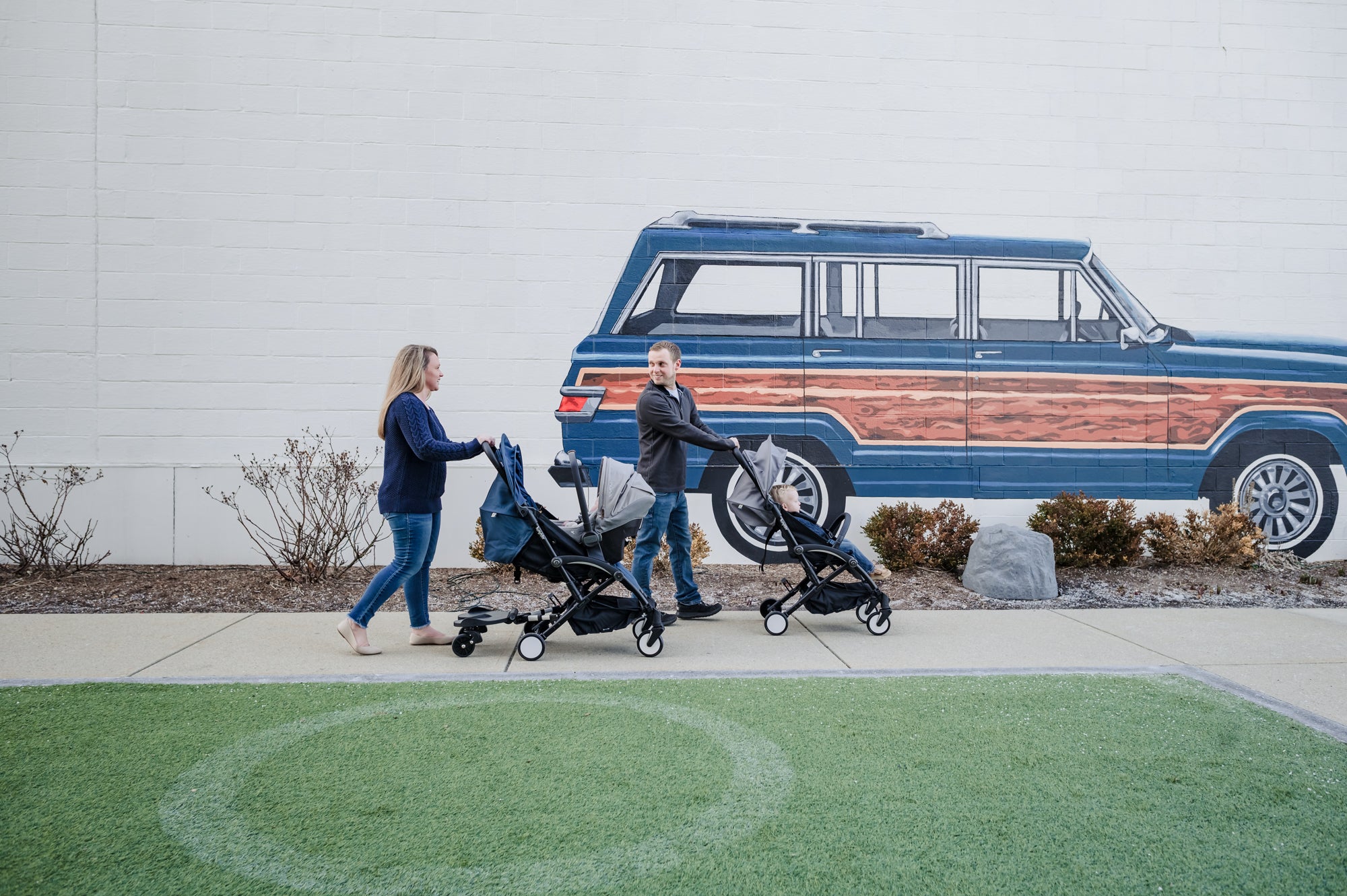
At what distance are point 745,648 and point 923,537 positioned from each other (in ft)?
10.1

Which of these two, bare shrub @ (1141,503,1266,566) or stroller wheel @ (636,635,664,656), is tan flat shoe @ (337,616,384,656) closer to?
stroller wheel @ (636,635,664,656)

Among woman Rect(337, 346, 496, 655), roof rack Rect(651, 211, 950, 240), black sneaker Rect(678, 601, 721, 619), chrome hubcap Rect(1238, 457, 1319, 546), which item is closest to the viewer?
woman Rect(337, 346, 496, 655)

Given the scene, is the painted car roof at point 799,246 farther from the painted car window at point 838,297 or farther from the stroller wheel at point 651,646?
the stroller wheel at point 651,646

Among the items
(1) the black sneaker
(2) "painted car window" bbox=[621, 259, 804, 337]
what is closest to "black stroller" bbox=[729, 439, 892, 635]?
(1) the black sneaker

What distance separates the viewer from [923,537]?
7.70 m

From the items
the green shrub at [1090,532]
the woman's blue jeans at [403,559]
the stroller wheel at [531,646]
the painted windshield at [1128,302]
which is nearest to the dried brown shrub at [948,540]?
the green shrub at [1090,532]

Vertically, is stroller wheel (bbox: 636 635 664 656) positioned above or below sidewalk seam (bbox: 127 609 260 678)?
above

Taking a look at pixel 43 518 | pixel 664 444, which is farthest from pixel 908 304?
pixel 43 518

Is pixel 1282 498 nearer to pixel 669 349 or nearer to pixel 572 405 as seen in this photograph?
pixel 669 349

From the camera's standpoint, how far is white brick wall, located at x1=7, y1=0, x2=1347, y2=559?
25.7ft

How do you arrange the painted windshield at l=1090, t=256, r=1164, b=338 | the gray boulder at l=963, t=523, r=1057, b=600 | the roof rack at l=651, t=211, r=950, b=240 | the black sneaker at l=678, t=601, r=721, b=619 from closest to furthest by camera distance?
the black sneaker at l=678, t=601, r=721, b=619, the gray boulder at l=963, t=523, r=1057, b=600, the roof rack at l=651, t=211, r=950, b=240, the painted windshield at l=1090, t=256, r=1164, b=338

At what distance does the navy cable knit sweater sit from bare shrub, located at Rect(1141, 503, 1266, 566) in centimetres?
640

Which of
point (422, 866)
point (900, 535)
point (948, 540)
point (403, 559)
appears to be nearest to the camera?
point (422, 866)

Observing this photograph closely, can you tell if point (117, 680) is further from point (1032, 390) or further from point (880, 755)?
point (1032, 390)
